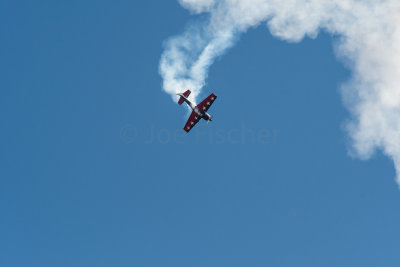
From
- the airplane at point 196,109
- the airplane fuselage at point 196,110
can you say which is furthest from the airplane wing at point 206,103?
the airplane fuselage at point 196,110

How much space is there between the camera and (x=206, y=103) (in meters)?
109

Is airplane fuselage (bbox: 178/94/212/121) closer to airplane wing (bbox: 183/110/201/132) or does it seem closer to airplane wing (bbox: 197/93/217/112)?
airplane wing (bbox: 197/93/217/112)

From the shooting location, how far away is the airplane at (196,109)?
109 m

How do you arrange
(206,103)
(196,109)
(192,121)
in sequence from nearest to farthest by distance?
(206,103), (196,109), (192,121)

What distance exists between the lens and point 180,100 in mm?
111375

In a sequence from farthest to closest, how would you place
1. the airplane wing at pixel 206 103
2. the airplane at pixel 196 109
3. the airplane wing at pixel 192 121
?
the airplane wing at pixel 192 121, the airplane at pixel 196 109, the airplane wing at pixel 206 103

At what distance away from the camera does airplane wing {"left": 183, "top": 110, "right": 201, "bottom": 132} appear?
365ft

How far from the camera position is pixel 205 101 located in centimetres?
10912

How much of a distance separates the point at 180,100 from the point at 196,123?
7.71m

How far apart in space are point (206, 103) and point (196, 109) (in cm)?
345

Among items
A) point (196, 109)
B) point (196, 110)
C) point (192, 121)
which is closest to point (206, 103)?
point (196, 109)

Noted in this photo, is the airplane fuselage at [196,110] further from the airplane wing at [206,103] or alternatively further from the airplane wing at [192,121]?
the airplane wing at [192,121]

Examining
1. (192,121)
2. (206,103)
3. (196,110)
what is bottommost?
(192,121)

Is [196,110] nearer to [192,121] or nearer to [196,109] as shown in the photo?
[196,109]
